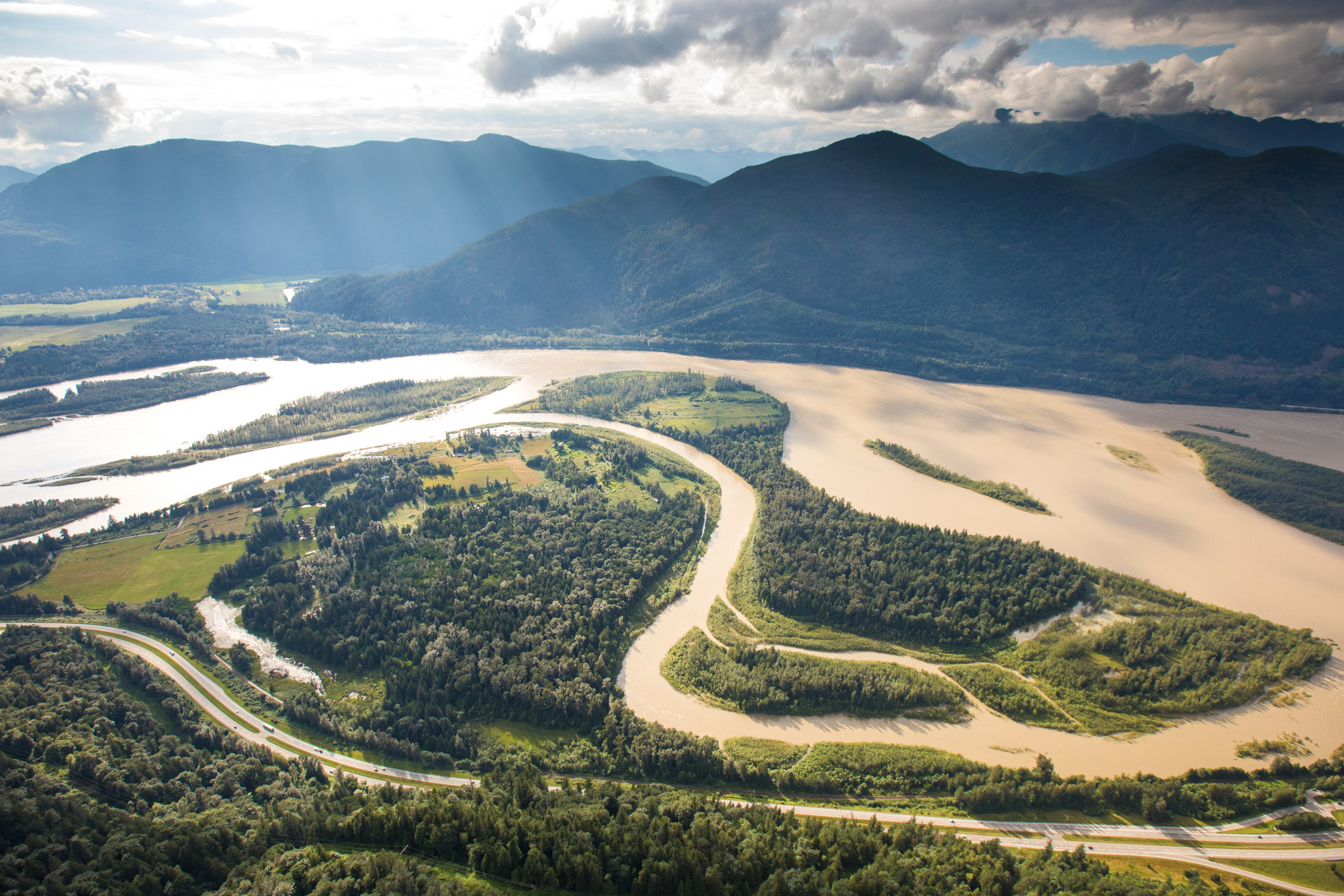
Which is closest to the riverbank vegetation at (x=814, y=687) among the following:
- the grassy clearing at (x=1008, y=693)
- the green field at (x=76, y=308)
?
the grassy clearing at (x=1008, y=693)

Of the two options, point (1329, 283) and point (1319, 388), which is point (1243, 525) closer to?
point (1319, 388)

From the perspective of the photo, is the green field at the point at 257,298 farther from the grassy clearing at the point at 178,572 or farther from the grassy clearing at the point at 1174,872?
the grassy clearing at the point at 1174,872

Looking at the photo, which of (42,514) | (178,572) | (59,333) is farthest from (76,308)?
(178,572)

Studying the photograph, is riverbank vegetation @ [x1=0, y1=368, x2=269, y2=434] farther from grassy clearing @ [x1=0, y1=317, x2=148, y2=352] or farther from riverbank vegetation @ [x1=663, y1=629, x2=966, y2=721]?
riverbank vegetation @ [x1=663, y1=629, x2=966, y2=721]

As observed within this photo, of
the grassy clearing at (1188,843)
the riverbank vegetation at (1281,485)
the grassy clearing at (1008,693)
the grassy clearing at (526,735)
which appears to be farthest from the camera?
the riverbank vegetation at (1281,485)

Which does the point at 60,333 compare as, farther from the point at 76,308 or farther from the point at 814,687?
the point at 814,687

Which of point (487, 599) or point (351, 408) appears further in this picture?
point (351, 408)
